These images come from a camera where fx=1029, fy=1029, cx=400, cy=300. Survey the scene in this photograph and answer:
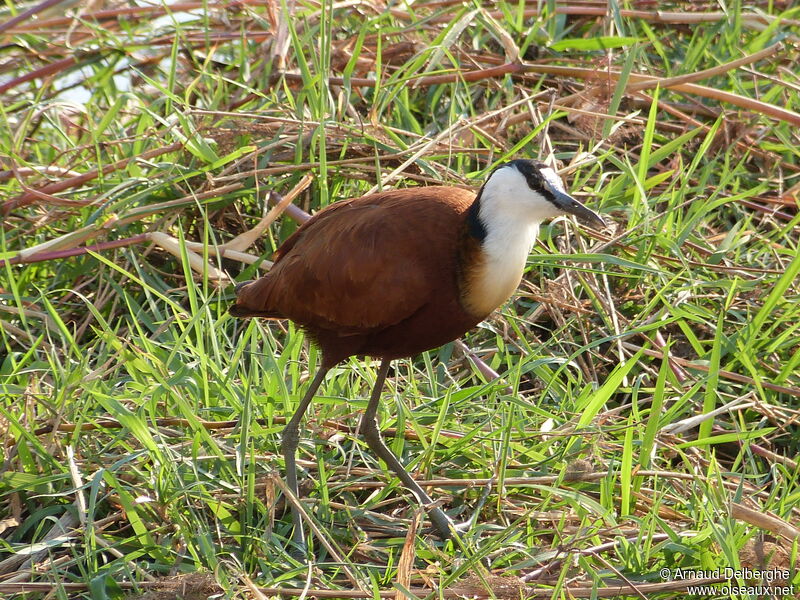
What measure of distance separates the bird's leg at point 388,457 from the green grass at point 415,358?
2.9 inches

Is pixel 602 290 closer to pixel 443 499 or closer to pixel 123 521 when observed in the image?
pixel 443 499

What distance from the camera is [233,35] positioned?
5.36 m

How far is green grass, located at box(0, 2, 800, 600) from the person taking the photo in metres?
3.05

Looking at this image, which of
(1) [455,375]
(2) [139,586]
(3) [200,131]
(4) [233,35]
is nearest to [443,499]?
(1) [455,375]

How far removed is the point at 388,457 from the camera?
3.36 meters

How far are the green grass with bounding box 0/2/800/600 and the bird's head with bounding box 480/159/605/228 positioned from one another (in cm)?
63

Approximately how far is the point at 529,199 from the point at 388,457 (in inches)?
37.7

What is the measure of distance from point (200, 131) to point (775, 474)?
2672 mm
